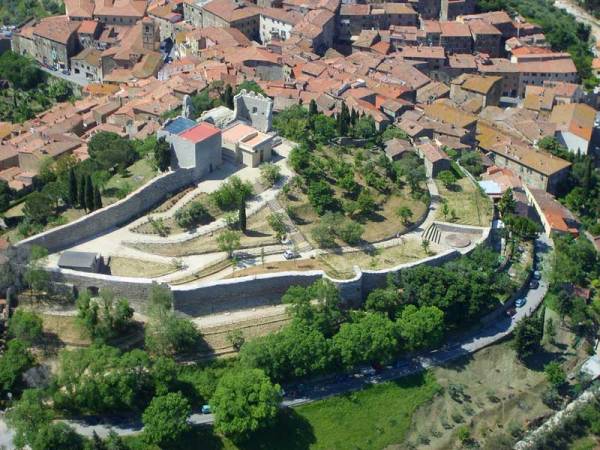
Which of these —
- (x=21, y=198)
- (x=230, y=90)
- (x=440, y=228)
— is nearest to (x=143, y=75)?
(x=230, y=90)

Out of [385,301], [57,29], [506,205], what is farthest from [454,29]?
[385,301]

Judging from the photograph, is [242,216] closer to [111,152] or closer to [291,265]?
[291,265]

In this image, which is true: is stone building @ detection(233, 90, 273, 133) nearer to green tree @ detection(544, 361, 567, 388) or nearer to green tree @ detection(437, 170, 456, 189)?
green tree @ detection(437, 170, 456, 189)

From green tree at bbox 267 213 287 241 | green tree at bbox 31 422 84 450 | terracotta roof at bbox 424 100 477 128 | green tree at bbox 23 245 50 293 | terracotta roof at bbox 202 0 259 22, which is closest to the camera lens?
green tree at bbox 31 422 84 450

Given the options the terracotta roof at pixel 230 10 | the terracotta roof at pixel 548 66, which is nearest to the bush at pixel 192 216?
the terracotta roof at pixel 230 10

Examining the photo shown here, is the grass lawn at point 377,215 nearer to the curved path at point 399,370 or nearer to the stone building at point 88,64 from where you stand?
the curved path at point 399,370

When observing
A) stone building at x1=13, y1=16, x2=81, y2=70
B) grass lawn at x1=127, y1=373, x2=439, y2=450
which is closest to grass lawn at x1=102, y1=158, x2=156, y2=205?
grass lawn at x1=127, y1=373, x2=439, y2=450

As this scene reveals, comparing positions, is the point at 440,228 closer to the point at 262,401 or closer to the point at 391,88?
the point at 262,401
